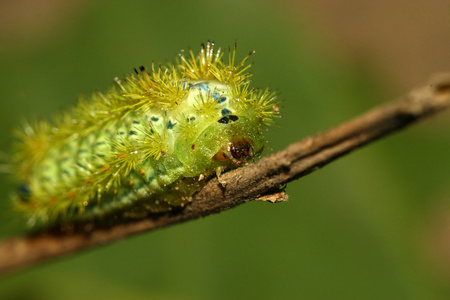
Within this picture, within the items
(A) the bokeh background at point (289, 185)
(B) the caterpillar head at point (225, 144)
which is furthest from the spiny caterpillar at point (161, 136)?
(A) the bokeh background at point (289, 185)

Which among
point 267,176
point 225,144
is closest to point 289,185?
point 225,144

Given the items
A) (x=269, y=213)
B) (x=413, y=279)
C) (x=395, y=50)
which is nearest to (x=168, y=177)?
(x=269, y=213)

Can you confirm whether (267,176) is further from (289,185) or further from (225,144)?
(289,185)

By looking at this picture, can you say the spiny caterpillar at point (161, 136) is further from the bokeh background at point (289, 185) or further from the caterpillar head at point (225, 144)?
the bokeh background at point (289, 185)

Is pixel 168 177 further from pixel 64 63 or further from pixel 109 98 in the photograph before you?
pixel 64 63

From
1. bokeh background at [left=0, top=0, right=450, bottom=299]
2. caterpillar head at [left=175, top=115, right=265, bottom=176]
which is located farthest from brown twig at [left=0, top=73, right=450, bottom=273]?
bokeh background at [left=0, top=0, right=450, bottom=299]
